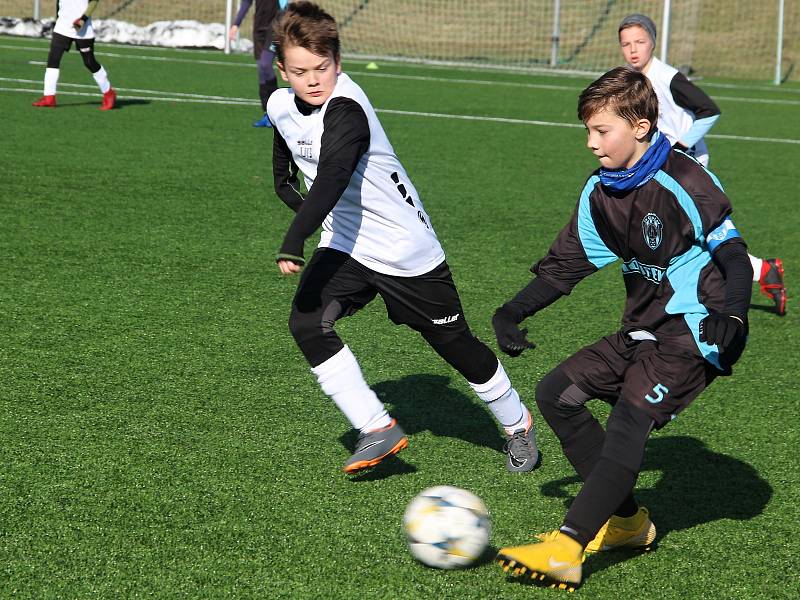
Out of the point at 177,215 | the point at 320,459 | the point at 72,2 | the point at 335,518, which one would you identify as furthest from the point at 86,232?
the point at 72,2

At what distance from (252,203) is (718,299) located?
5.95 m

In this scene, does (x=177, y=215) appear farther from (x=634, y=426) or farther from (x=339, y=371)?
(x=634, y=426)

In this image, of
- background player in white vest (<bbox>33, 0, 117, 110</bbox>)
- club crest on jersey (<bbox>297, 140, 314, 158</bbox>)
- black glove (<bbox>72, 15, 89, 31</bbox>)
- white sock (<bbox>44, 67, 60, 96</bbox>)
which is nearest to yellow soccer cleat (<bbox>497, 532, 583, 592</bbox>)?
club crest on jersey (<bbox>297, 140, 314, 158</bbox>)

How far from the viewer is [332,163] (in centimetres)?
375

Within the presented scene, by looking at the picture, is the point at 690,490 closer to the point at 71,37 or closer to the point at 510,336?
the point at 510,336

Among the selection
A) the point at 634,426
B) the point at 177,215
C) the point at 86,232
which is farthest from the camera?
the point at 177,215

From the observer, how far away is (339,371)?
13.1ft

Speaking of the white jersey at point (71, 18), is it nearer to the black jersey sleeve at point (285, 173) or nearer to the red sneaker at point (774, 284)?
the red sneaker at point (774, 284)

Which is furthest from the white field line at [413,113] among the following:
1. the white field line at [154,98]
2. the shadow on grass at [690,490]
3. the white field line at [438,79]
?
the shadow on grass at [690,490]

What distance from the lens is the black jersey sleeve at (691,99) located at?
6.69 metres

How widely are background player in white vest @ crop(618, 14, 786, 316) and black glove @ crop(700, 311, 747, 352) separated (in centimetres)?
377

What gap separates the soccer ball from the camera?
3344mm

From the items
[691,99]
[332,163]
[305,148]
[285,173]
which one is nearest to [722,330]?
[332,163]

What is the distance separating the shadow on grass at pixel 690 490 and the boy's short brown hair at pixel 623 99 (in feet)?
4.70
